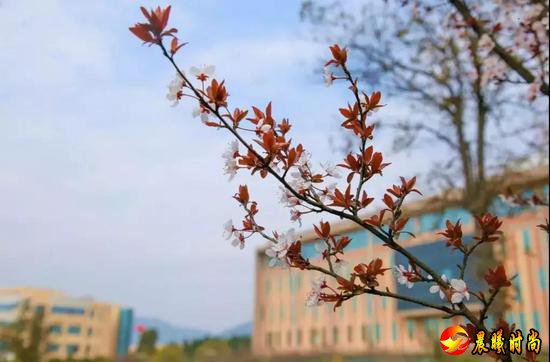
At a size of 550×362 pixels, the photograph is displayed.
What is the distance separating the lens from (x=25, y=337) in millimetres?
20344

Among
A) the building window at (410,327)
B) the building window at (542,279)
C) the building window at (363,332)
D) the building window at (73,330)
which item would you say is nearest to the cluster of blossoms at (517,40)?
the building window at (542,279)

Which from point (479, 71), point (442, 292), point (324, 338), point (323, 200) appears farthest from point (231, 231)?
point (324, 338)

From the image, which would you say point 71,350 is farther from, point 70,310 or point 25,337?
point 25,337

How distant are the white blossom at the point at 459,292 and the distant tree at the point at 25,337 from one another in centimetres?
2108

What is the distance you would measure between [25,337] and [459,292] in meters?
22.0

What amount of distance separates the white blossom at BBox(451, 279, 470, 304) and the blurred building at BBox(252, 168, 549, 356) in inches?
16.6

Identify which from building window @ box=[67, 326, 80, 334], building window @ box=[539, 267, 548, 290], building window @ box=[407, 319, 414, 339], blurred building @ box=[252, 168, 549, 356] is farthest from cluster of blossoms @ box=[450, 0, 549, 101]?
building window @ box=[67, 326, 80, 334]

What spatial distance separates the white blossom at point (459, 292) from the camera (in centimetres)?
199

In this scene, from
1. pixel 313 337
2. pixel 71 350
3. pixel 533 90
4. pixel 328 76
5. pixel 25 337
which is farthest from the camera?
pixel 313 337

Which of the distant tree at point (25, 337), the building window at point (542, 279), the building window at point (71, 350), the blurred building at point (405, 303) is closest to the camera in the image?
the blurred building at point (405, 303)

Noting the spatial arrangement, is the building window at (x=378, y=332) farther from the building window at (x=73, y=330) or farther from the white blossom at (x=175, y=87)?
the building window at (x=73, y=330)

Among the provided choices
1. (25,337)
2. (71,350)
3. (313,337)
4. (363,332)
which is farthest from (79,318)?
(25,337)

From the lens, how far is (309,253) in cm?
222

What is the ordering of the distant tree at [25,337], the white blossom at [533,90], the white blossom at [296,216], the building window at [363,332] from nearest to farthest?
the white blossom at [296,216] < the white blossom at [533,90] < the distant tree at [25,337] < the building window at [363,332]
